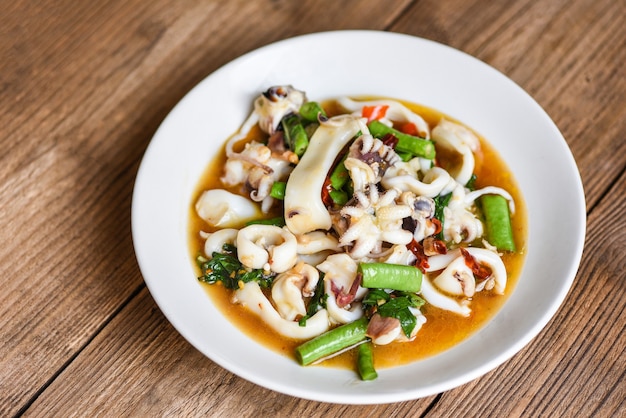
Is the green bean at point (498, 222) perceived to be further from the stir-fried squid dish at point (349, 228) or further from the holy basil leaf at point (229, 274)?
the holy basil leaf at point (229, 274)

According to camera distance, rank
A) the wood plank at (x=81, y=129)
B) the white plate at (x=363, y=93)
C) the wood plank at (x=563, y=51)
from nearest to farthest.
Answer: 1. the white plate at (x=363, y=93)
2. the wood plank at (x=81, y=129)
3. the wood plank at (x=563, y=51)

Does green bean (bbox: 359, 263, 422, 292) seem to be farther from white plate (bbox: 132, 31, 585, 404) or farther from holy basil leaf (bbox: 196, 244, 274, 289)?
holy basil leaf (bbox: 196, 244, 274, 289)

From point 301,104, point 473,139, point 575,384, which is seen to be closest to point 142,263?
point 301,104

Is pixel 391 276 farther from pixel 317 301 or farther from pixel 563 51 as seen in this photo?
pixel 563 51

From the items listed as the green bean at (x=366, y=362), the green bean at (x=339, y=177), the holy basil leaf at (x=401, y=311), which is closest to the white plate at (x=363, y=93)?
the green bean at (x=366, y=362)

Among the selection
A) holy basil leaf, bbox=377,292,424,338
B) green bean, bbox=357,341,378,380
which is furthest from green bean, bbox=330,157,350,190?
green bean, bbox=357,341,378,380

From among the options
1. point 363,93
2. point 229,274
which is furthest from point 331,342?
point 363,93
